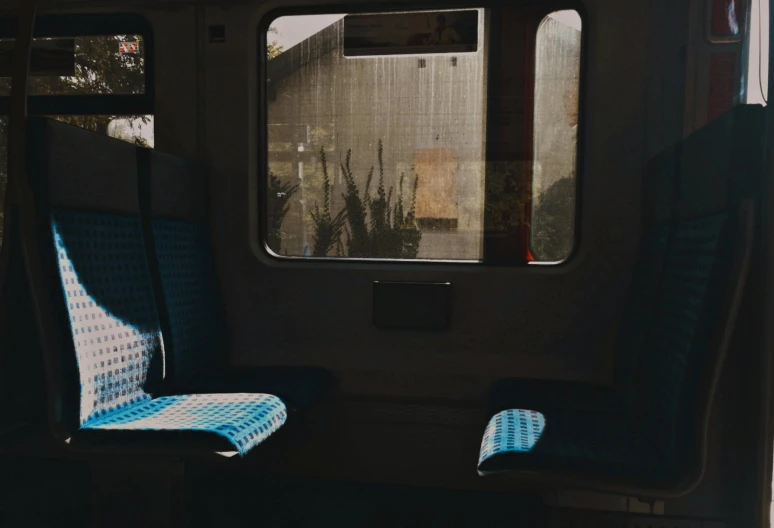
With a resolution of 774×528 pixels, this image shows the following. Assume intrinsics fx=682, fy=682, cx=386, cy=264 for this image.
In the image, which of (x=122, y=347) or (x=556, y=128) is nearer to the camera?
(x=122, y=347)

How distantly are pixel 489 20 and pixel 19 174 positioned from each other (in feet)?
5.36

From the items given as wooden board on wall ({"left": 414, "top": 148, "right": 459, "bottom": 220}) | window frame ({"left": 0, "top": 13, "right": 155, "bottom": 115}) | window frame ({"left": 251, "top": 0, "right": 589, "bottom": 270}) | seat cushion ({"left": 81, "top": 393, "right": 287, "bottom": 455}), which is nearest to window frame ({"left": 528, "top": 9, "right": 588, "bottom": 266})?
window frame ({"left": 251, "top": 0, "right": 589, "bottom": 270})

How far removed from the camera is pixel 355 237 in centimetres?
261

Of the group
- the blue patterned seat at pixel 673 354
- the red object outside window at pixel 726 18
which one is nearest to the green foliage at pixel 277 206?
the blue patterned seat at pixel 673 354

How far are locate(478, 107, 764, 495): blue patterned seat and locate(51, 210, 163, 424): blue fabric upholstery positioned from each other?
3.37 feet

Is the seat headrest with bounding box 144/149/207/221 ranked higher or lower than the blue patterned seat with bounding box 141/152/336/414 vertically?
higher

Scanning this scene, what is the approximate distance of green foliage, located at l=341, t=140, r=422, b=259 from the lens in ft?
8.43

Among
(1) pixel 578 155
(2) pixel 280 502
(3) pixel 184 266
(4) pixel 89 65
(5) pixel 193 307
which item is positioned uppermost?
(4) pixel 89 65

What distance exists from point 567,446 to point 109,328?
49.9 inches

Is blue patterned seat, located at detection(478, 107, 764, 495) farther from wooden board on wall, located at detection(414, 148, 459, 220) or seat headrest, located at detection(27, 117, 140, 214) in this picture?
seat headrest, located at detection(27, 117, 140, 214)

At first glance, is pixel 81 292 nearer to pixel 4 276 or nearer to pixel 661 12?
pixel 4 276

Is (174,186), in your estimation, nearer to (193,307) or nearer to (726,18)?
(193,307)

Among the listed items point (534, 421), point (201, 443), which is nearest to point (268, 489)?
point (201, 443)

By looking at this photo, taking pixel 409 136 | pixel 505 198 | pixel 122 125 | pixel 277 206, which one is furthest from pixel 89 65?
pixel 505 198
